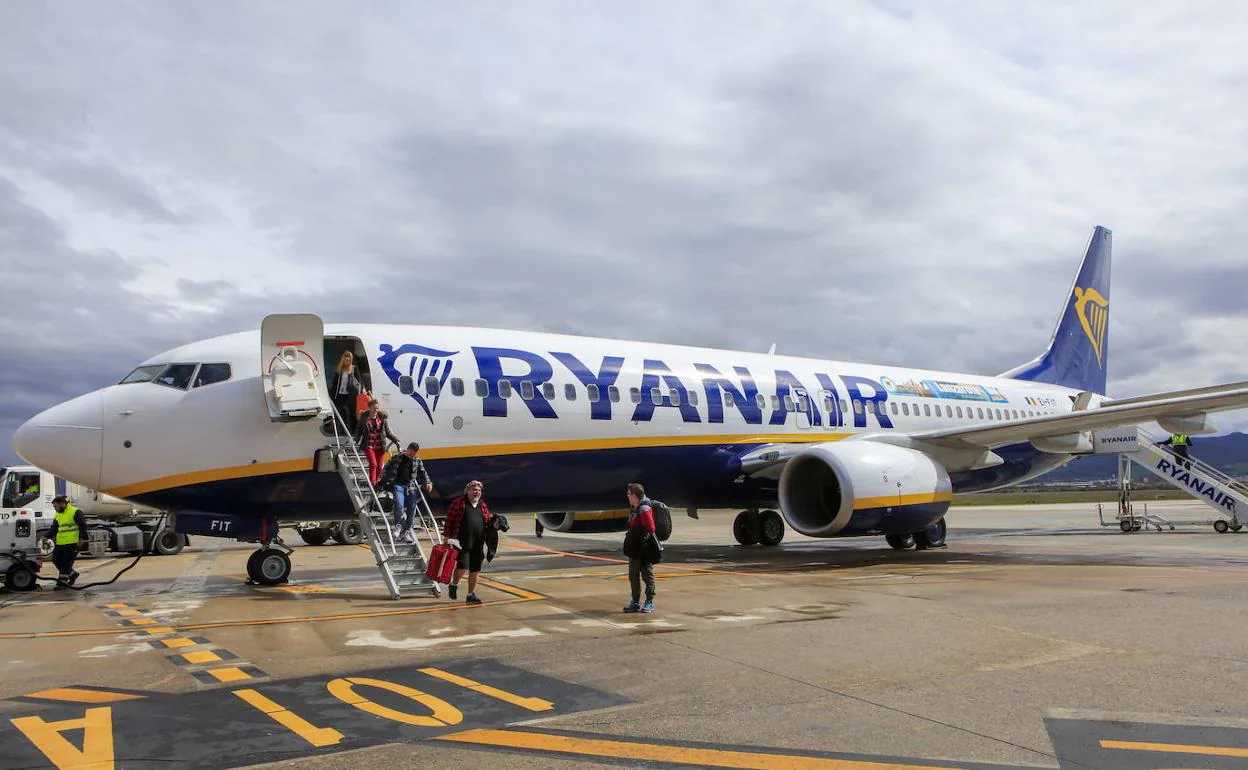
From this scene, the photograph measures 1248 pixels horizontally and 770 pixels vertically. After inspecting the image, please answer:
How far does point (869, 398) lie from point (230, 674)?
1537cm

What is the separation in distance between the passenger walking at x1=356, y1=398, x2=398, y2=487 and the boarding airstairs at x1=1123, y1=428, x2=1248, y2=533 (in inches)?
785

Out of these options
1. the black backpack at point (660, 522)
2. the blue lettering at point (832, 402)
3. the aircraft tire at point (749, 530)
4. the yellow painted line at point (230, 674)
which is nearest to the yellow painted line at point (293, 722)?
the yellow painted line at point (230, 674)

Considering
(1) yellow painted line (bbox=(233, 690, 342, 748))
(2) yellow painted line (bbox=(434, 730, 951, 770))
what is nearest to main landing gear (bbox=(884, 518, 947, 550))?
(2) yellow painted line (bbox=(434, 730, 951, 770))

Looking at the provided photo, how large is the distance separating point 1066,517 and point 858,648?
30.8m

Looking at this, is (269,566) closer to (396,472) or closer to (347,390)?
(396,472)

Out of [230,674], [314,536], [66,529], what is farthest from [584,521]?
[230,674]

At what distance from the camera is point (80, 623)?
10031mm

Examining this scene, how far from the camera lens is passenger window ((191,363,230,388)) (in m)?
12.4

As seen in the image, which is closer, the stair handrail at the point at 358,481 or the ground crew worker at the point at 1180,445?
the stair handrail at the point at 358,481

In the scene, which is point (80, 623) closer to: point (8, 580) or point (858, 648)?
point (8, 580)

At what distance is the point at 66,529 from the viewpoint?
14.2m

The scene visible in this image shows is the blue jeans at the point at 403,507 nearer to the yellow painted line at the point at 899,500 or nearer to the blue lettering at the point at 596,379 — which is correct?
the blue lettering at the point at 596,379

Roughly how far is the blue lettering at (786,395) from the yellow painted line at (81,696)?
13.2 meters

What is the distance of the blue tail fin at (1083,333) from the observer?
Result: 26016mm
